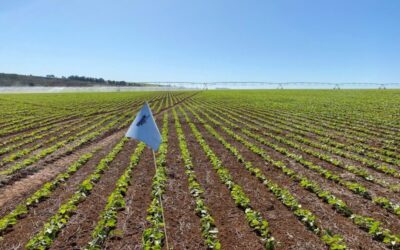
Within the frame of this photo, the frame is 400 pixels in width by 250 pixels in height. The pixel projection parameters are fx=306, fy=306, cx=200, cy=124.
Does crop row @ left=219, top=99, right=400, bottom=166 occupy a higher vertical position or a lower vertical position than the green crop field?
higher

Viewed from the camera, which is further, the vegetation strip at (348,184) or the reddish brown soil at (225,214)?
the vegetation strip at (348,184)

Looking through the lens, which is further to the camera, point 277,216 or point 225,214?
point 225,214

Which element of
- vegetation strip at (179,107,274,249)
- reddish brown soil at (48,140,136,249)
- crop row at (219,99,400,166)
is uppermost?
crop row at (219,99,400,166)

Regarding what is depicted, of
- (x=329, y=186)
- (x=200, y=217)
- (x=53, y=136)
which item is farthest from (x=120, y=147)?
(x=329, y=186)

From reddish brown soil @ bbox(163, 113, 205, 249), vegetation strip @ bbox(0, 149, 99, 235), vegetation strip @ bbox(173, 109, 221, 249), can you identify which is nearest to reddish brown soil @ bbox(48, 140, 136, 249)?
vegetation strip @ bbox(0, 149, 99, 235)

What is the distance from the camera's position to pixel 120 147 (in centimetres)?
1470

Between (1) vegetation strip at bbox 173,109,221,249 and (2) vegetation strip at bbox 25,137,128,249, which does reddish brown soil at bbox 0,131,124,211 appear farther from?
(1) vegetation strip at bbox 173,109,221,249

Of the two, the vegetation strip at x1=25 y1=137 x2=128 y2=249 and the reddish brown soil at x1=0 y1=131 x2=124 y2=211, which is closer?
the vegetation strip at x1=25 y1=137 x2=128 y2=249

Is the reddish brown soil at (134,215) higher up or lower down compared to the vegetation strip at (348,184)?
lower down

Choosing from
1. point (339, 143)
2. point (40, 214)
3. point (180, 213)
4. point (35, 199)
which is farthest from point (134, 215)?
point (339, 143)

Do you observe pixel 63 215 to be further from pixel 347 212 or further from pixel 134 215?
pixel 347 212

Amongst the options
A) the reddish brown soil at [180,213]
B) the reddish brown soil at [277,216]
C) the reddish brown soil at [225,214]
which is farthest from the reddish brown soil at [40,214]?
the reddish brown soil at [277,216]

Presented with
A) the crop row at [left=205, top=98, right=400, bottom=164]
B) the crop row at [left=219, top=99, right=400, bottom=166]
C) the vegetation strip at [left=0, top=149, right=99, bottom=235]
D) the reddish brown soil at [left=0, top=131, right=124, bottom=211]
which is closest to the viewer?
the vegetation strip at [left=0, top=149, right=99, bottom=235]

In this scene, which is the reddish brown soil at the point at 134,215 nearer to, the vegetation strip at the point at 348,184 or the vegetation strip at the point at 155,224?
the vegetation strip at the point at 155,224
